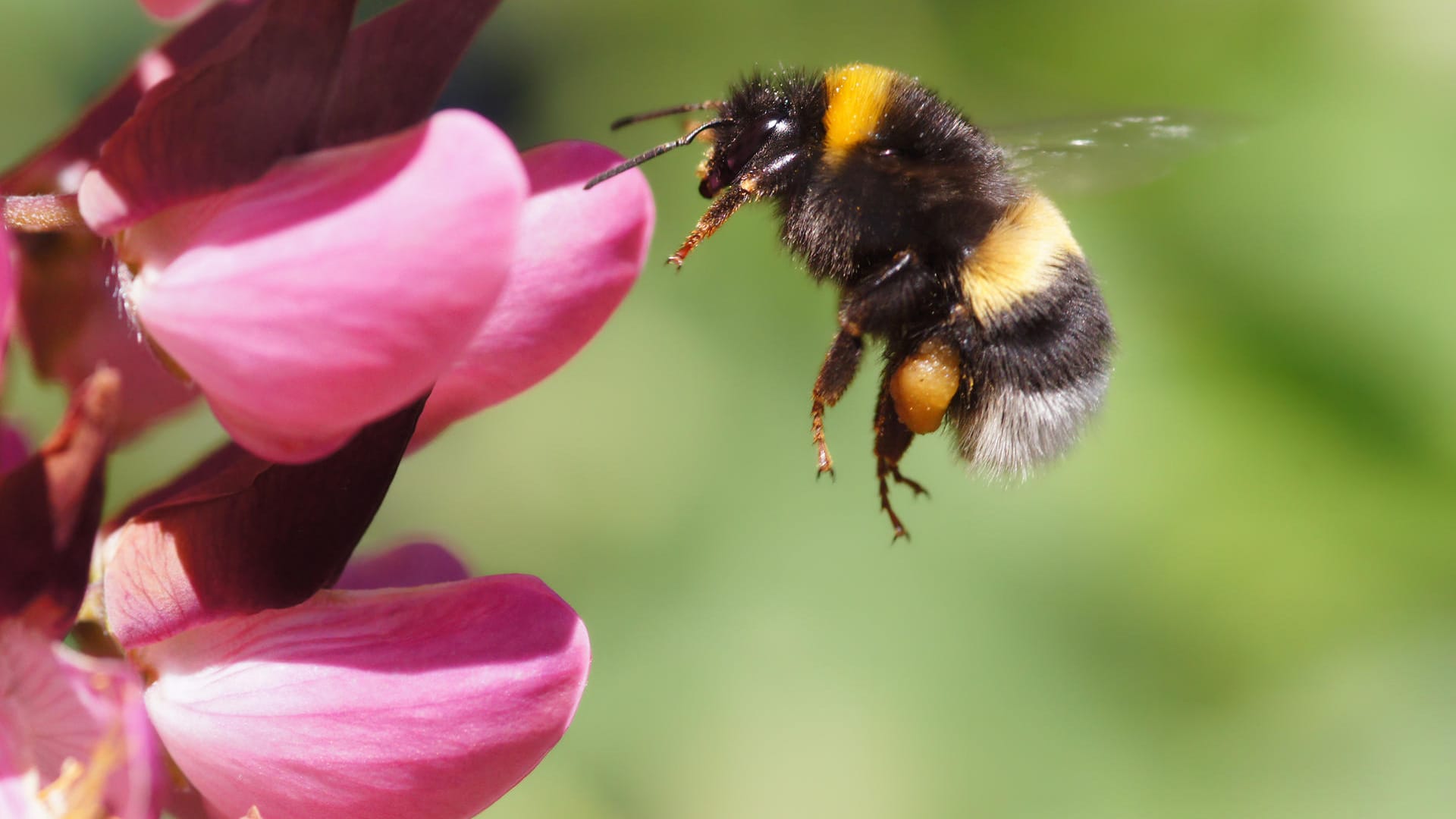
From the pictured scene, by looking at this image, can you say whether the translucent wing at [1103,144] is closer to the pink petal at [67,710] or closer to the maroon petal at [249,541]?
the maroon petal at [249,541]

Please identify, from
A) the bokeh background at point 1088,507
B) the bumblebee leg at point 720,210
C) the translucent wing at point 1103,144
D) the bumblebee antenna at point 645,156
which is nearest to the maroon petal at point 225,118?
the bumblebee antenna at point 645,156

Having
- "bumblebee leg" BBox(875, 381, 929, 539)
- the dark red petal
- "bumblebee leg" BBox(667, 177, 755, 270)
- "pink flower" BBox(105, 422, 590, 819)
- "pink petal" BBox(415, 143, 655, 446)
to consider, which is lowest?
"bumblebee leg" BBox(875, 381, 929, 539)

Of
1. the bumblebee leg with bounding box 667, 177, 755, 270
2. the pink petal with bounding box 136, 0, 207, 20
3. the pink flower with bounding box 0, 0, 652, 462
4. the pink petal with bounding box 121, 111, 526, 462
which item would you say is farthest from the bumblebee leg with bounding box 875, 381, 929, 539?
the pink petal with bounding box 136, 0, 207, 20

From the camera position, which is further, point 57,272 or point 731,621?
point 731,621

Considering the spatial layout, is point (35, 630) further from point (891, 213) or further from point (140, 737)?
point (891, 213)

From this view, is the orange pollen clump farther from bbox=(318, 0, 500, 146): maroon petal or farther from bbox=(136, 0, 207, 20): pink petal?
bbox=(136, 0, 207, 20): pink petal

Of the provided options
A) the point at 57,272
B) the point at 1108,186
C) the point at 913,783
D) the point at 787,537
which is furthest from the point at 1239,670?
the point at 57,272
